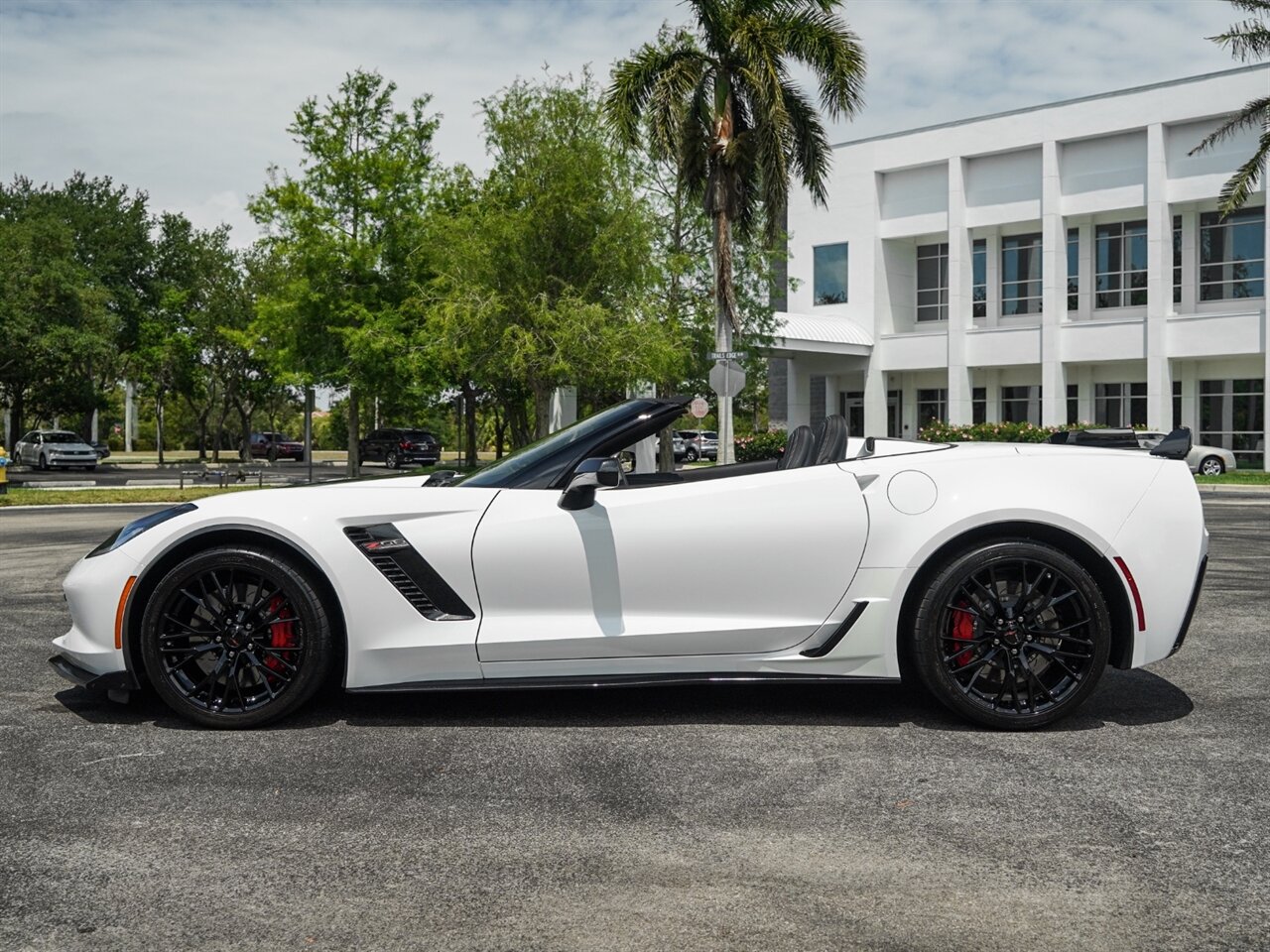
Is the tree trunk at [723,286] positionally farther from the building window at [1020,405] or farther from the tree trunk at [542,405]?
the building window at [1020,405]

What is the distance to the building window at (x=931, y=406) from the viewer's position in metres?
45.5

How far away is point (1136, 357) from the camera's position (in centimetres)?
3947

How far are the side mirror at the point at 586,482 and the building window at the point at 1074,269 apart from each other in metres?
41.1

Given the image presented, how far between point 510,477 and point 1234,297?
4076 cm

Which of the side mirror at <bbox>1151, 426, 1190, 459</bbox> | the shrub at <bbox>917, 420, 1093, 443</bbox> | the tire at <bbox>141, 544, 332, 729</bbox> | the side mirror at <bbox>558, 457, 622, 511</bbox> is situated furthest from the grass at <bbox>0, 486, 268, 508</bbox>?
the shrub at <bbox>917, 420, 1093, 443</bbox>

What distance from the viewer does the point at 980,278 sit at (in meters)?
44.1

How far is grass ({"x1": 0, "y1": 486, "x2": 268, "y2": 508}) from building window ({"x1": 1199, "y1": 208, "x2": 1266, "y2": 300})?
1266 inches

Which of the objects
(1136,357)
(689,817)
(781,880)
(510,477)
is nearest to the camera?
(781,880)

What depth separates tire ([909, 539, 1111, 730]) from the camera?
4539 millimetres

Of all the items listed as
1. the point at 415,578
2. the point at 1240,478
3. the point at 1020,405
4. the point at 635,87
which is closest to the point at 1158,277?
the point at 1020,405

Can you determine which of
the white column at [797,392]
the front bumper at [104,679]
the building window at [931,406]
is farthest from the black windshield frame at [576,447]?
the white column at [797,392]

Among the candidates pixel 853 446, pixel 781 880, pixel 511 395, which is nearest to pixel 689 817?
pixel 781 880

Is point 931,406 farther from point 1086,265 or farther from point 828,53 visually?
point 828,53

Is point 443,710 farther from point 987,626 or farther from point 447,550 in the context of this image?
point 987,626
